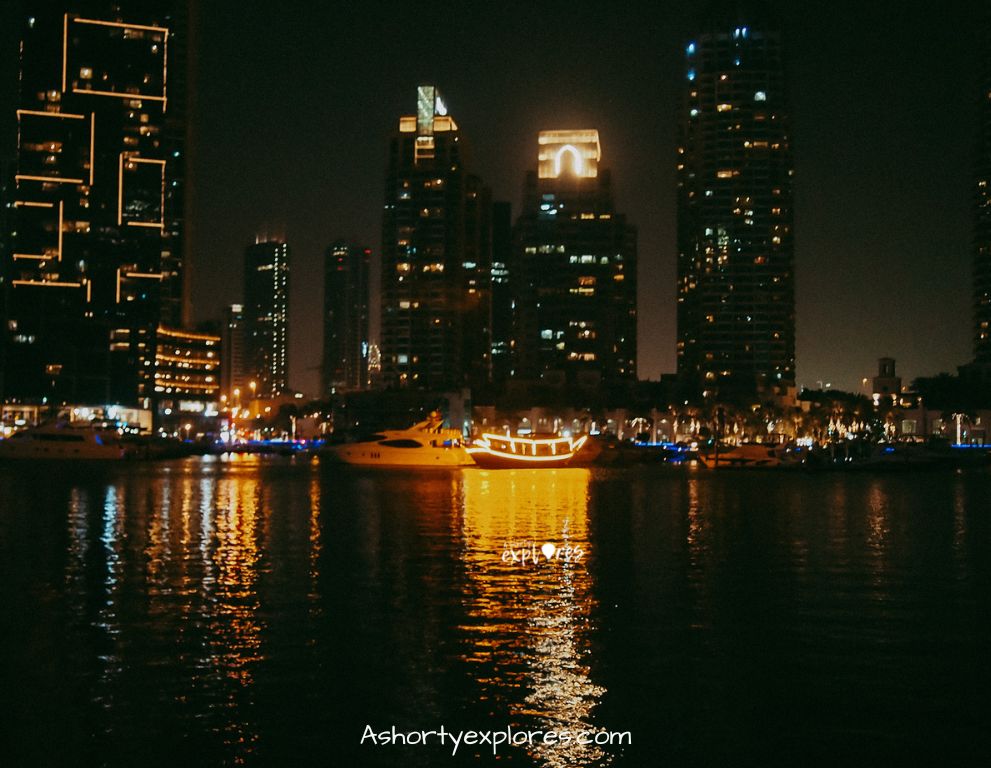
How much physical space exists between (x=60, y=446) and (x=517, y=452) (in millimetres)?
48109

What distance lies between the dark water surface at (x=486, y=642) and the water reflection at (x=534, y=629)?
7 centimetres

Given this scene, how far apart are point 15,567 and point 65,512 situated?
57.9 ft

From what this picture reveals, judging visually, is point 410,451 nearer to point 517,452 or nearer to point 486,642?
point 517,452

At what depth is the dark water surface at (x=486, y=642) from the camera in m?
13.5

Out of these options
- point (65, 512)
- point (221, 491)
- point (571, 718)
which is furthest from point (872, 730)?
point (221, 491)

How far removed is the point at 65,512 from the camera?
145 ft

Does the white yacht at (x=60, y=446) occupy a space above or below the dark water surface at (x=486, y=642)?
above

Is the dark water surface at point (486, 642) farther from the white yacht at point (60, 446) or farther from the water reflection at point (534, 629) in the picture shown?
the white yacht at point (60, 446)

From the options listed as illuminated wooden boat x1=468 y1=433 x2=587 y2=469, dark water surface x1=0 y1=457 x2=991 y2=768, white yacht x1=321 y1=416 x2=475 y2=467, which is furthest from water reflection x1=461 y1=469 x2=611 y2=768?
illuminated wooden boat x1=468 y1=433 x2=587 y2=469

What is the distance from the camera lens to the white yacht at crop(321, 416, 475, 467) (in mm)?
101250

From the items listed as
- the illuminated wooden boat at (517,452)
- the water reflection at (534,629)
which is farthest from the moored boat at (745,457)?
the water reflection at (534,629)

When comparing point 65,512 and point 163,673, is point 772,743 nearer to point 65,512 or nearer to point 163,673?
point 163,673

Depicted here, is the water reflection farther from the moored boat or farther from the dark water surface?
the moored boat

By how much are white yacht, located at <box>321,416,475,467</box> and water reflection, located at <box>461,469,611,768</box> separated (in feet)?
198
